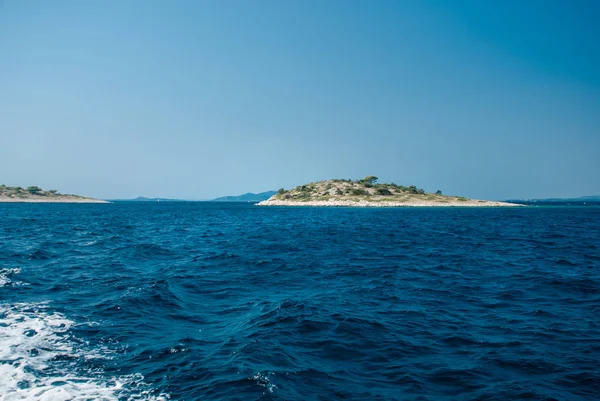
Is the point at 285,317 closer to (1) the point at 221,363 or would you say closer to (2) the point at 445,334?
(1) the point at 221,363

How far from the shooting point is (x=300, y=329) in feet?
44.8

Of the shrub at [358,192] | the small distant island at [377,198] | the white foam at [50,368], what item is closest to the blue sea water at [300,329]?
the white foam at [50,368]

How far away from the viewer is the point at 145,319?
49.1 feet

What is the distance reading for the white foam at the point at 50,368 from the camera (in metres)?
9.05

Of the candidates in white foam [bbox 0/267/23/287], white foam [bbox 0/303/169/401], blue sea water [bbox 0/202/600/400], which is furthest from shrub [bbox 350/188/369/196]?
white foam [bbox 0/303/169/401]

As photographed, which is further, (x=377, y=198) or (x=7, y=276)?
(x=377, y=198)

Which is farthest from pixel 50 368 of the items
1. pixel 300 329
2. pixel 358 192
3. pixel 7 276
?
pixel 358 192

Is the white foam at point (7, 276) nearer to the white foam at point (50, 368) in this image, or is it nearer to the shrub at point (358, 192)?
the white foam at point (50, 368)

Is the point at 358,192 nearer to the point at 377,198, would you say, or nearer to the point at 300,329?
the point at 377,198

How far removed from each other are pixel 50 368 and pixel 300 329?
837 centimetres

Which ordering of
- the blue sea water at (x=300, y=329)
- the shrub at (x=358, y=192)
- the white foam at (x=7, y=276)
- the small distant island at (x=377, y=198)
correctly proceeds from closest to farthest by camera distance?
the blue sea water at (x=300, y=329) → the white foam at (x=7, y=276) → the small distant island at (x=377, y=198) → the shrub at (x=358, y=192)

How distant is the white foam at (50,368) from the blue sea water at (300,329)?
6 cm

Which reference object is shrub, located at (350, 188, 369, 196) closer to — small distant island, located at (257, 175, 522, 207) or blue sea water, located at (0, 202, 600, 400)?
small distant island, located at (257, 175, 522, 207)

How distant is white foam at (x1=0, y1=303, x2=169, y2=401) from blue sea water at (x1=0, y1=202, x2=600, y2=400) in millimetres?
57
